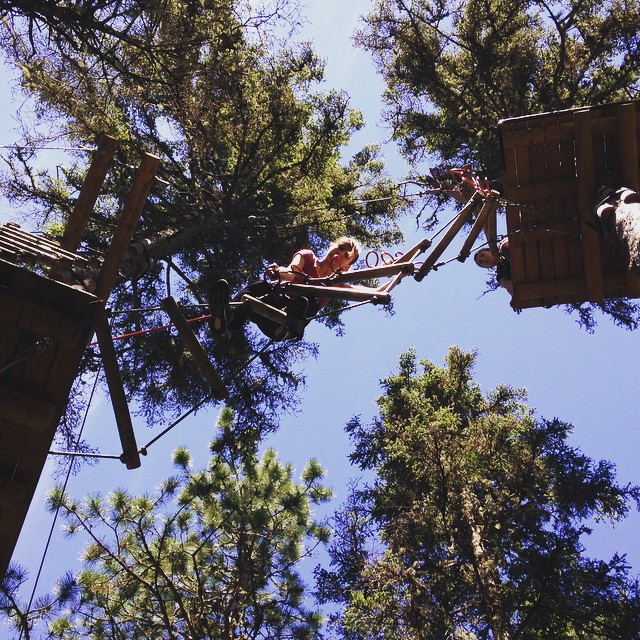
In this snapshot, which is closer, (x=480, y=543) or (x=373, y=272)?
(x=373, y=272)

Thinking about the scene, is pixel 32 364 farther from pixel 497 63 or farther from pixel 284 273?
pixel 497 63

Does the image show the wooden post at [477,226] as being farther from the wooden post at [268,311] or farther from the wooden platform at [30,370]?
the wooden platform at [30,370]

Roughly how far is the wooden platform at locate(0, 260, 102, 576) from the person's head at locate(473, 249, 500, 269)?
204 inches

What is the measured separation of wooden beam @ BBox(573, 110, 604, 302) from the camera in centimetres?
662

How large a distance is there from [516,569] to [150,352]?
657cm

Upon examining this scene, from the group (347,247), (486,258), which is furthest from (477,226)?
(347,247)

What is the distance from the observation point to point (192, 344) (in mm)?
4590

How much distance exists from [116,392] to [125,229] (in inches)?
42.5

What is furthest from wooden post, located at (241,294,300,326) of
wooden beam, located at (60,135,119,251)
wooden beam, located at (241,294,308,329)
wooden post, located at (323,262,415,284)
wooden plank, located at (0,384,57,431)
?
wooden plank, located at (0,384,57,431)

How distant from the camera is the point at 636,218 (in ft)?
17.9

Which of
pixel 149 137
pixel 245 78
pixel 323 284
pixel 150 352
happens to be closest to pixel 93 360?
pixel 150 352

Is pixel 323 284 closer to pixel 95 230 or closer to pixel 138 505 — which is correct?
pixel 138 505

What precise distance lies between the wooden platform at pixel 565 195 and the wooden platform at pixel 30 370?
16.3ft

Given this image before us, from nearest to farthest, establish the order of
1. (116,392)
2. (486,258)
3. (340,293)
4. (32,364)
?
(32,364) < (116,392) < (340,293) < (486,258)
